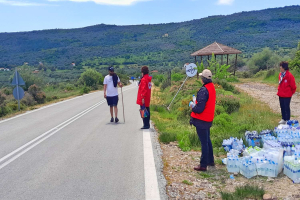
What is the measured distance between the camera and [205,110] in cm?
562

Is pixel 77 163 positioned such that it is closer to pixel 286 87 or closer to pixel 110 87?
pixel 110 87

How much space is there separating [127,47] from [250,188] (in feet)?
346

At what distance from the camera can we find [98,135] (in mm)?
9086

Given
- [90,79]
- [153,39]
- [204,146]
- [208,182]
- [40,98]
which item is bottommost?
[40,98]

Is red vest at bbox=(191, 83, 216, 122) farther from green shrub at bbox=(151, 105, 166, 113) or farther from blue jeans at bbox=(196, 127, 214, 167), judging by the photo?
green shrub at bbox=(151, 105, 166, 113)

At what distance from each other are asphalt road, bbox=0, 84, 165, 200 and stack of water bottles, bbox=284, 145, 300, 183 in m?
2.09

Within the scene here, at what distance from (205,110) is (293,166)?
168 centimetres

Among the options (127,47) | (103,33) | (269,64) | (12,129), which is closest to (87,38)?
(103,33)

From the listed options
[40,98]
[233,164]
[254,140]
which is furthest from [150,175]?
[40,98]

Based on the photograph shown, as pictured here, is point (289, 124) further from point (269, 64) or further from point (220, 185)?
point (269, 64)

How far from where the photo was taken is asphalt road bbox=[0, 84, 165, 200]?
491 cm

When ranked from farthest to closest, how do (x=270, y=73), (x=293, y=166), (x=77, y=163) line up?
(x=270, y=73) < (x=77, y=163) < (x=293, y=166)

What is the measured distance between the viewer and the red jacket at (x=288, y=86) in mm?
8828

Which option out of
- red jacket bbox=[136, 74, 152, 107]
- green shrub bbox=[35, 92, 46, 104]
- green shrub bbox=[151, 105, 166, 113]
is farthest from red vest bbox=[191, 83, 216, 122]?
green shrub bbox=[35, 92, 46, 104]
